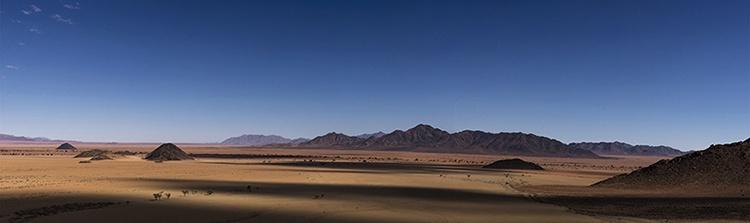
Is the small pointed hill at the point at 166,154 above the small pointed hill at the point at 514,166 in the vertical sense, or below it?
above

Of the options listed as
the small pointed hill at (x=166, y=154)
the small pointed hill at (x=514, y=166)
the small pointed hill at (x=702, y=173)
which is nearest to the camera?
the small pointed hill at (x=702, y=173)

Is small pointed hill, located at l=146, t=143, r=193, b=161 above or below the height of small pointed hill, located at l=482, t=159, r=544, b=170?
above

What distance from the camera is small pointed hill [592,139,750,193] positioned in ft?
91.0

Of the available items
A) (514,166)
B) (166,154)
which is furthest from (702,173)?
(166,154)

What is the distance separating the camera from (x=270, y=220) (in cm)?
1523

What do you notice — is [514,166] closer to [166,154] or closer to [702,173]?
[702,173]

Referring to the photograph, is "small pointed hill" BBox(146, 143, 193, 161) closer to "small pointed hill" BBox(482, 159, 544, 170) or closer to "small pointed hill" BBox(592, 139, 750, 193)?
"small pointed hill" BBox(482, 159, 544, 170)

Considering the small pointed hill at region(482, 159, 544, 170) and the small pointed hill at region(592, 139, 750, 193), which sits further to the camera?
the small pointed hill at region(482, 159, 544, 170)

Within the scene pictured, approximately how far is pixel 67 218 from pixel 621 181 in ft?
93.5

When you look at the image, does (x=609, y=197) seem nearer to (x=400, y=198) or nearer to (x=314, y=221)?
(x=400, y=198)

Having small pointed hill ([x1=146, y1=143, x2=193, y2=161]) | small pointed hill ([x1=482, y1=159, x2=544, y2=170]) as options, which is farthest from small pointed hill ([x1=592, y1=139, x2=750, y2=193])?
small pointed hill ([x1=146, y1=143, x2=193, y2=161])

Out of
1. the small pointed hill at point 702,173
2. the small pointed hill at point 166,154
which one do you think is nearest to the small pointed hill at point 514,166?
the small pointed hill at point 702,173

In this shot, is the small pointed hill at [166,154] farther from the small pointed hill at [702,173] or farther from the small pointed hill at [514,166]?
the small pointed hill at [702,173]

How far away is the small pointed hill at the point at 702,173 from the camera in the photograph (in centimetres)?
2774
